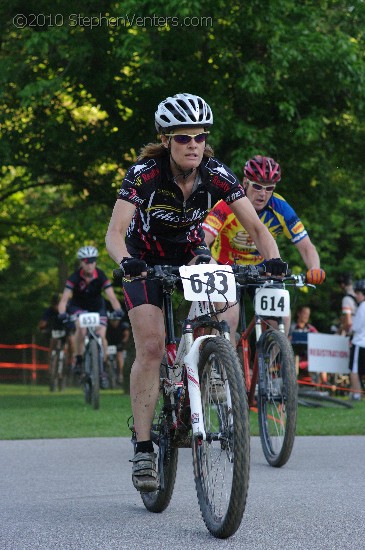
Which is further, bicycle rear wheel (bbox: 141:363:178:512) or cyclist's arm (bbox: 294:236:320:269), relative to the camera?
cyclist's arm (bbox: 294:236:320:269)

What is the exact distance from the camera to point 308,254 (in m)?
9.46

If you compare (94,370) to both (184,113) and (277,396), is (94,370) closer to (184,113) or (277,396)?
(277,396)

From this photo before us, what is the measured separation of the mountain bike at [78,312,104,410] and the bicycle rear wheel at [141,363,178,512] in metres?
9.44

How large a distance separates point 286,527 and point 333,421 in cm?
782

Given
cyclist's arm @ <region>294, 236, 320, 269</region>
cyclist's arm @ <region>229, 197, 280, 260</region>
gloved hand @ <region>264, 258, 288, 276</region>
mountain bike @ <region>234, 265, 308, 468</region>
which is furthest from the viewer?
cyclist's arm @ <region>294, 236, 320, 269</region>

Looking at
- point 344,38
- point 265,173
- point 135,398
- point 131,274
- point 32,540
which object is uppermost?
point 344,38

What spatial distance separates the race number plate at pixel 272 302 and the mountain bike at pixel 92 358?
6.83 metres

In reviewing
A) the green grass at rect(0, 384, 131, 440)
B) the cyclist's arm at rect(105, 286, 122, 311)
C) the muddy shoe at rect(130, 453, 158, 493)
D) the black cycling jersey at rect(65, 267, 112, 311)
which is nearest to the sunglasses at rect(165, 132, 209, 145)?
the muddy shoe at rect(130, 453, 158, 493)

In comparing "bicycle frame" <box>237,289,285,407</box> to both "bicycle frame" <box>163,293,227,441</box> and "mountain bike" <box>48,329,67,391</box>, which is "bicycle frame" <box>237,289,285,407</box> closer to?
"bicycle frame" <box>163,293,227,441</box>

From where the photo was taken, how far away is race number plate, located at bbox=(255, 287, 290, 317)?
30.9ft

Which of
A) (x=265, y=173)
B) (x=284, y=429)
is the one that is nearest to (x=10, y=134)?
(x=265, y=173)

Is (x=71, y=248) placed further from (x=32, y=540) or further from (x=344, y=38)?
(x=32, y=540)

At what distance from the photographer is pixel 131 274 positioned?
19.6 ft

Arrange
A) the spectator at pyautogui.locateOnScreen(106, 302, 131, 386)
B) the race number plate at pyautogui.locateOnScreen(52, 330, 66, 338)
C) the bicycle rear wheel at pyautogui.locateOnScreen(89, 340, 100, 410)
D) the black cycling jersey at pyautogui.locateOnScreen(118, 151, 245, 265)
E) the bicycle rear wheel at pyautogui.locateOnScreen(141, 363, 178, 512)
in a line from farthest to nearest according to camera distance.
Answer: the spectator at pyautogui.locateOnScreen(106, 302, 131, 386) < the race number plate at pyautogui.locateOnScreen(52, 330, 66, 338) < the bicycle rear wheel at pyautogui.locateOnScreen(89, 340, 100, 410) < the black cycling jersey at pyautogui.locateOnScreen(118, 151, 245, 265) < the bicycle rear wheel at pyautogui.locateOnScreen(141, 363, 178, 512)
